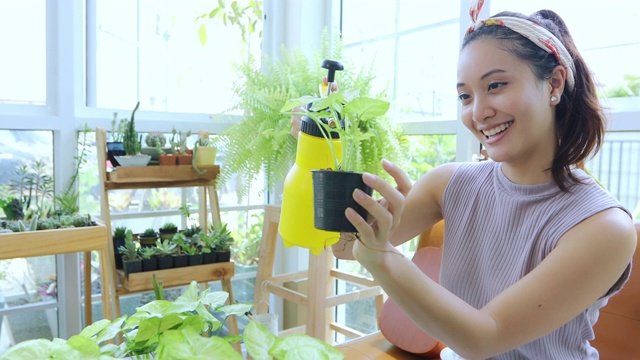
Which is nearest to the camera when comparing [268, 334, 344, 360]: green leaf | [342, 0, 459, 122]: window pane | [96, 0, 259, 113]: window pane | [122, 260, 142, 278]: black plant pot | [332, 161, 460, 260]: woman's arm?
[268, 334, 344, 360]: green leaf

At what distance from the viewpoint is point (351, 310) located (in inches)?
98.9

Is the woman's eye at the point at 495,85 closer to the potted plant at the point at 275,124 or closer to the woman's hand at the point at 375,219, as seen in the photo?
the woman's hand at the point at 375,219

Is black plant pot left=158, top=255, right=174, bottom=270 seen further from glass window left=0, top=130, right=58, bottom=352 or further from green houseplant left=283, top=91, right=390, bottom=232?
green houseplant left=283, top=91, right=390, bottom=232

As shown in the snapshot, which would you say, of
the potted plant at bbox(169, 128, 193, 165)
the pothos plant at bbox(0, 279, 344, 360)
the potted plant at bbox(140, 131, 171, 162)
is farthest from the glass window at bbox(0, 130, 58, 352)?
the pothos plant at bbox(0, 279, 344, 360)

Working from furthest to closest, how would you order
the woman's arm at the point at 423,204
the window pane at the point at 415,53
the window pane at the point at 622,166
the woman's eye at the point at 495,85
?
the window pane at the point at 415,53 → the window pane at the point at 622,166 → the woman's arm at the point at 423,204 → the woman's eye at the point at 495,85

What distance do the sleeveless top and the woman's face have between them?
0.36 ft

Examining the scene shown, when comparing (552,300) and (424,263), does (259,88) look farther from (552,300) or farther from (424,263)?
(552,300)

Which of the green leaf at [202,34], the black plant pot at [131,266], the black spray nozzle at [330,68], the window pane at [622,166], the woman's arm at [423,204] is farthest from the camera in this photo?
the green leaf at [202,34]

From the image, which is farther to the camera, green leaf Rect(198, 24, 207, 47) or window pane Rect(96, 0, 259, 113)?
green leaf Rect(198, 24, 207, 47)

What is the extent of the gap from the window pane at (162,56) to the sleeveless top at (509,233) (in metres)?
1.27

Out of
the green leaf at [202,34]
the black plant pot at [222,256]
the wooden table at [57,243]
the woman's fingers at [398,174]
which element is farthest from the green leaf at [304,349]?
the green leaf at [202,34]

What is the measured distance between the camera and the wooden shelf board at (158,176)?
189 cm

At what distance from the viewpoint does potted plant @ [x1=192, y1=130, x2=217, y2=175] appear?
2079 mm

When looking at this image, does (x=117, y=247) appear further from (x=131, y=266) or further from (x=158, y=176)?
(x=158, y=176)
